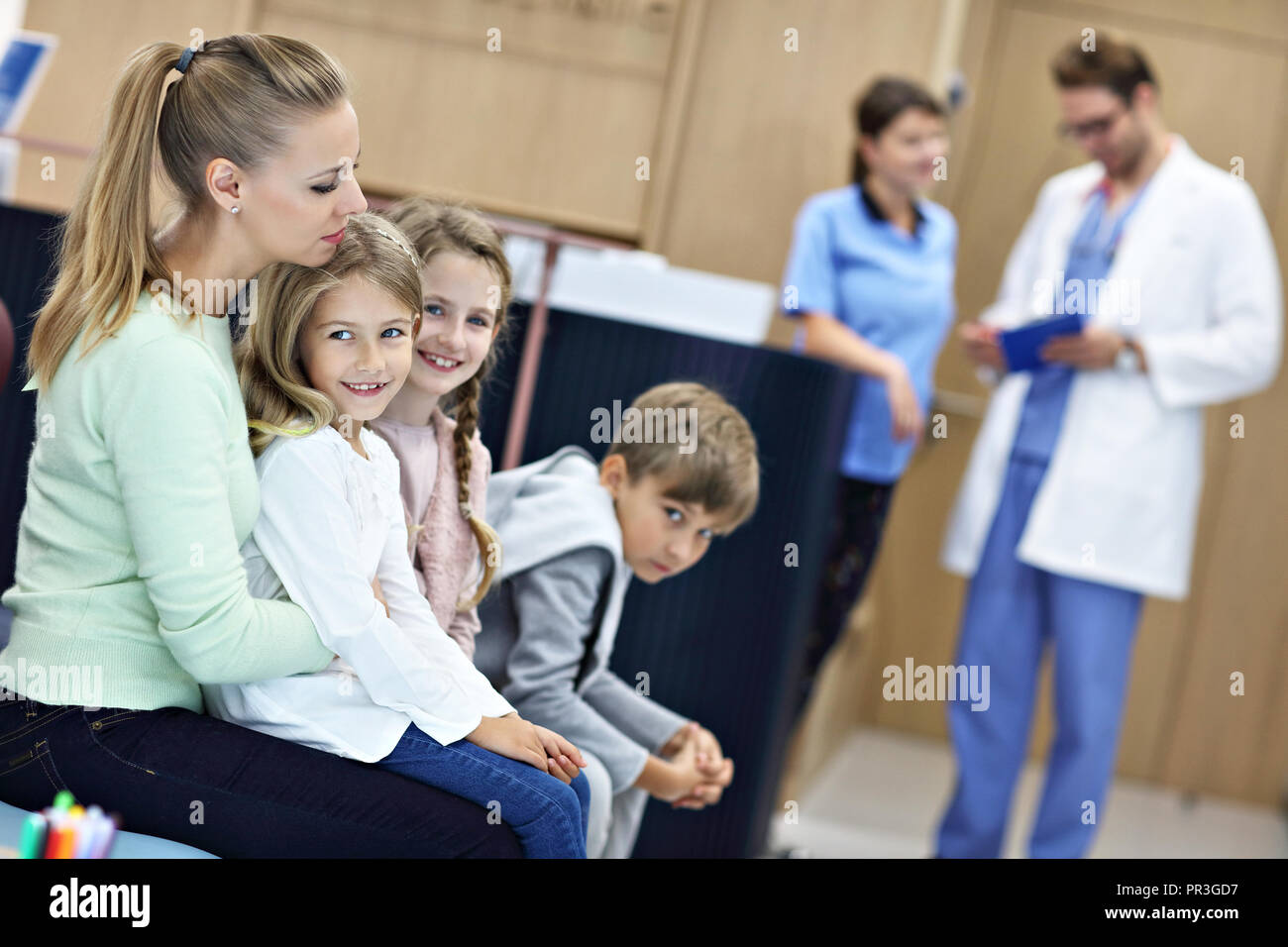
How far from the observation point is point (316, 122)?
2.73ft

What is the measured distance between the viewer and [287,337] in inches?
33.9

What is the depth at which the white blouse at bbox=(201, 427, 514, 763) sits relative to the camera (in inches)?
33.4

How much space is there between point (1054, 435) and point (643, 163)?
1.08m

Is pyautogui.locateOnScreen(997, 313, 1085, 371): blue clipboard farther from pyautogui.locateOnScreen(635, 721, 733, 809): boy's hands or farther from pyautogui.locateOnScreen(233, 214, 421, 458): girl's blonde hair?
pyautogui.locateOnScreen(233, 214, 421, 458): girl's blonde hair

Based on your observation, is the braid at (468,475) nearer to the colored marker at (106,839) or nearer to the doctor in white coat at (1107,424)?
the colored marker at (106,839)

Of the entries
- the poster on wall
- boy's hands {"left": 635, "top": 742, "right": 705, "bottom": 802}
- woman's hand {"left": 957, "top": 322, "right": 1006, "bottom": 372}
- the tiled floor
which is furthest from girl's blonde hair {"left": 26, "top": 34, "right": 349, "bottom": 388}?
the tiled floor

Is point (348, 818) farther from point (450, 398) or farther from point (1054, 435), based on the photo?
point (1054, 435)

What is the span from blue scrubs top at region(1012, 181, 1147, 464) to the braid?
1300 millimetres

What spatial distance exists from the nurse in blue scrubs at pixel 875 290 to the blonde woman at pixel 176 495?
4.06 feet

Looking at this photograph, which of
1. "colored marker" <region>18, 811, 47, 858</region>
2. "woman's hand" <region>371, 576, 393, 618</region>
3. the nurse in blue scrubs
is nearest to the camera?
"colored marker" <region>18, 811, 47, 858</region>

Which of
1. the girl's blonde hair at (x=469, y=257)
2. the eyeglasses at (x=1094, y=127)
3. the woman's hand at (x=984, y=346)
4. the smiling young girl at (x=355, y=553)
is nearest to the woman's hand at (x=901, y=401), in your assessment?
the woman's hand at (x=984, y=346)

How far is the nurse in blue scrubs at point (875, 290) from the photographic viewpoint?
2.05 m

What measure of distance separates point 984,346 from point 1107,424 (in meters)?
0.22
